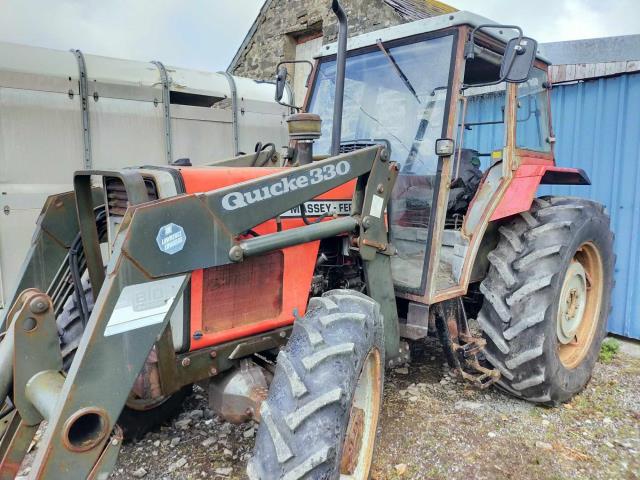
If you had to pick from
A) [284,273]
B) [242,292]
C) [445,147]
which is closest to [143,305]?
[242,292]

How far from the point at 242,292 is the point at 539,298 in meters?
1.81

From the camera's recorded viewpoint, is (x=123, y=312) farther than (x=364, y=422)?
No

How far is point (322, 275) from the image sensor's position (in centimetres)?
282

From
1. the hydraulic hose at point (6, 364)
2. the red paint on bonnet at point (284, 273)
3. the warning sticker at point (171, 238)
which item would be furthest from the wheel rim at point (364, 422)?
the hydraulic hose at point (6, 364)

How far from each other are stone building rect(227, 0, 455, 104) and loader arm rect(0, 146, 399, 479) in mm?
6540

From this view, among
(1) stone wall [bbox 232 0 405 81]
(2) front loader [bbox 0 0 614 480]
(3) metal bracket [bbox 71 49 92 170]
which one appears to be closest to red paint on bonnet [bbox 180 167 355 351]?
(2) front loader [bbox 0 0 614 480]

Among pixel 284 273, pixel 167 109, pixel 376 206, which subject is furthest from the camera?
pixel 167 109

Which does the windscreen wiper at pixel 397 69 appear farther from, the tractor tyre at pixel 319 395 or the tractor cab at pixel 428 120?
the tractor tyre at pixel 319 395

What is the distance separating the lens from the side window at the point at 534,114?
11.5 ft

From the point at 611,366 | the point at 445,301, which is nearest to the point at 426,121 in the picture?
the point at 445,301

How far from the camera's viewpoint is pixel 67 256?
2.54 meters

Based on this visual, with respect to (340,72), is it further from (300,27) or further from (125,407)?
(300,27)

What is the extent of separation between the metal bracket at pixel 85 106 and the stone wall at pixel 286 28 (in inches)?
189

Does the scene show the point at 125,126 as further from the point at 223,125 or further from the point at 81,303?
the point at 81,303
